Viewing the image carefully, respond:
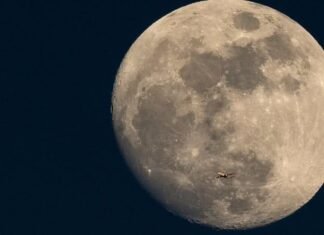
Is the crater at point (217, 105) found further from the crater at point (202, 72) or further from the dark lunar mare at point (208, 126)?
the crater at point (202, 72)

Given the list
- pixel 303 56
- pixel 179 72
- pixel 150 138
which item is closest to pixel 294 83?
pixel 303 56

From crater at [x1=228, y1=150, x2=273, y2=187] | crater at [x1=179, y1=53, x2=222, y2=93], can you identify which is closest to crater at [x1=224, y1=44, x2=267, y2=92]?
crater at [x1=179, y1=53, x2=222, y2=93]

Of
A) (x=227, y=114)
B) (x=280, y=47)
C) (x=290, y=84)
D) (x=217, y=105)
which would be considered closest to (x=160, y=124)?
(x=217, y=105)

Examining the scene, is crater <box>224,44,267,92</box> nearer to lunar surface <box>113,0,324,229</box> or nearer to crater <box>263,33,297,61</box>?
lunar surface <box>113,0,324,229</box>

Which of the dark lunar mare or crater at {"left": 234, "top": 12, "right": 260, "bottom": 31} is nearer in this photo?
the dark lunar mare

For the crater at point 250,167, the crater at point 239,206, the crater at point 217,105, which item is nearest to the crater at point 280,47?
the crater at point 217,105

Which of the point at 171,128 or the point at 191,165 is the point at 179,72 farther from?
the point at 191,165
